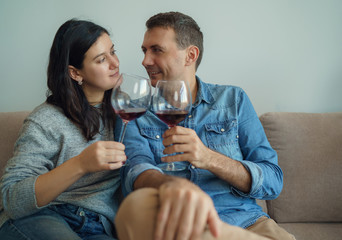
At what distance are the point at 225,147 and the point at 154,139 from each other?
0.33 m

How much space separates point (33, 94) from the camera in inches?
73.3

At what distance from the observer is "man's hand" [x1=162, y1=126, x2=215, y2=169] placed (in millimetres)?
983

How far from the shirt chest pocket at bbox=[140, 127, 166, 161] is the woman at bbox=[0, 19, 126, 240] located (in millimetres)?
161

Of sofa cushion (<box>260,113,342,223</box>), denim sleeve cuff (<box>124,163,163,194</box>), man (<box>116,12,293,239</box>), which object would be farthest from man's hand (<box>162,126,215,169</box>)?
sofa cushion (<box>260,113,342,223</box>)

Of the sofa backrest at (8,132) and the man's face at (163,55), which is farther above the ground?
the man's face at (163,55)

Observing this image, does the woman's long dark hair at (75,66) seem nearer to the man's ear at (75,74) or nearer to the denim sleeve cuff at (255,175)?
the man's ear at (75,74)

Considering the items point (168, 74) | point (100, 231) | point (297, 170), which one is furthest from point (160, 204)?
point (297, 170)

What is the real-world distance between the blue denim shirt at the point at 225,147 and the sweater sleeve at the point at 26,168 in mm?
325

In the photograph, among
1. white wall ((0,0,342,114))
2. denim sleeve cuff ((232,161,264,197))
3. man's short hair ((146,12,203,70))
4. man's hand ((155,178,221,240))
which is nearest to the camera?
man's hand ((155,178,221,240))

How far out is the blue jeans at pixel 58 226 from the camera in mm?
1022

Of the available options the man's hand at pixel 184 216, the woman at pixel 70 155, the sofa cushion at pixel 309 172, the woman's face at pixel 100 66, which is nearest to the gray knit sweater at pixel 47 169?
the woman at pixel 70 155

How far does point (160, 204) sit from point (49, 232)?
63 centimetres

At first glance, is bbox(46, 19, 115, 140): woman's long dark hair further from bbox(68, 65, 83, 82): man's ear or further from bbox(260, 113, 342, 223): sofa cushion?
bbox(260, 113, 342, 223): sofa cushion

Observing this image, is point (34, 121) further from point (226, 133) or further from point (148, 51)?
point (226, 133)
